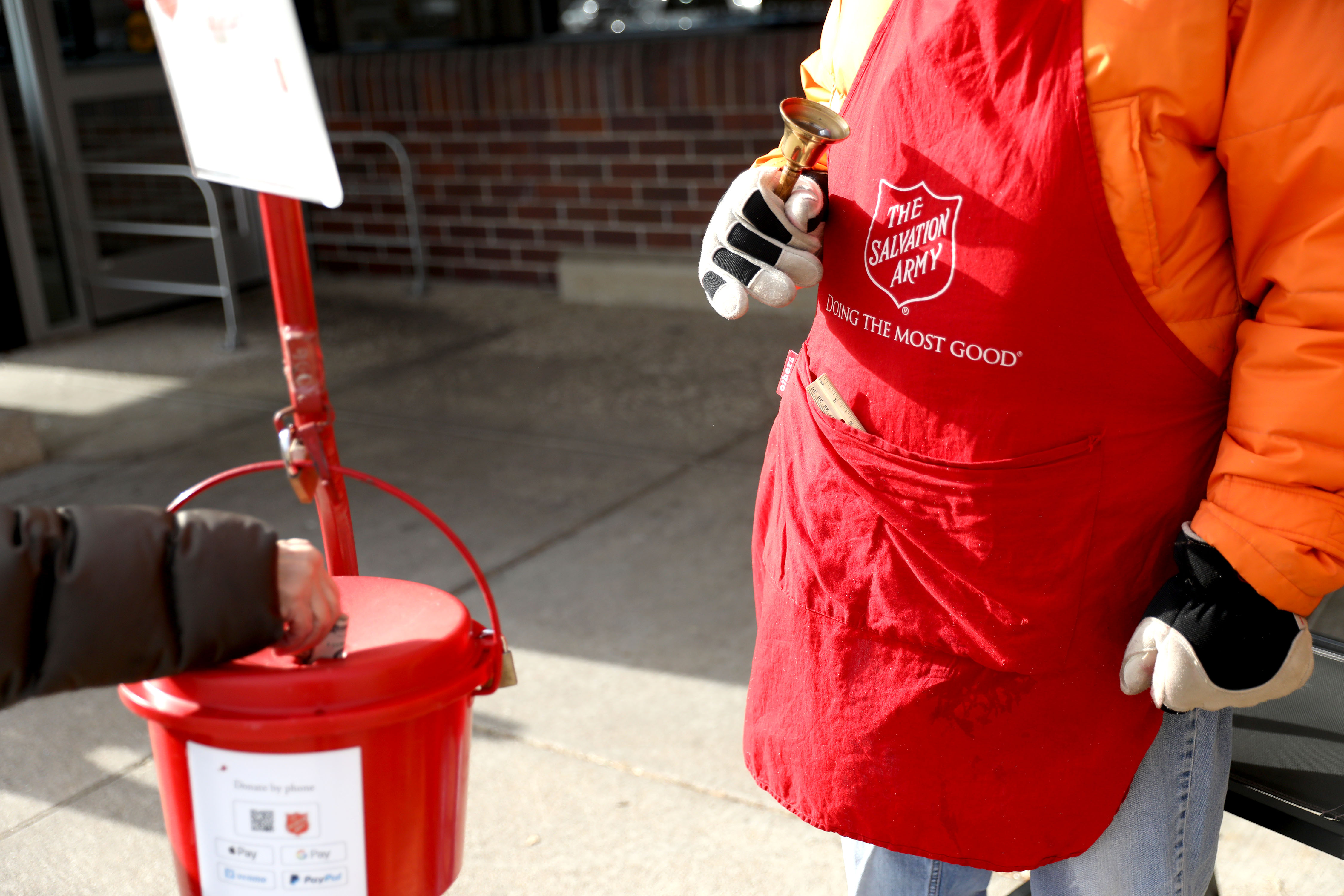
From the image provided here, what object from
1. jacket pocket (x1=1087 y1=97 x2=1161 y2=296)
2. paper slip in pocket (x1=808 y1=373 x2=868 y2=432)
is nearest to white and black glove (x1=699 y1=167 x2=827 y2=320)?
paper slip in pocket (x1=808 y1=373 x2=868 y2=432)

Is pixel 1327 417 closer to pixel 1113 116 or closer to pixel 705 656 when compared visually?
pixel 1113 116

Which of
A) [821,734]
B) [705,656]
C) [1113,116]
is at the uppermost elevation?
[1113,116]

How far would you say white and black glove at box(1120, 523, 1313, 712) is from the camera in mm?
1210

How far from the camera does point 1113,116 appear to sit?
118cm

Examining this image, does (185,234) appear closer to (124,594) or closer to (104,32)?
(104,32)

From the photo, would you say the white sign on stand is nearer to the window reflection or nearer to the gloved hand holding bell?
the gloved hand holding bell

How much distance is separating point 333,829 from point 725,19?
562 centimetres

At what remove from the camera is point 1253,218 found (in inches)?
46.4

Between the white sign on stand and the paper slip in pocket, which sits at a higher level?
the white sign on stand

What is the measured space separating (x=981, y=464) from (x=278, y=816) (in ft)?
2.60

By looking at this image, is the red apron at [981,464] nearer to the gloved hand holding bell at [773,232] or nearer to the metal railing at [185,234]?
the gloved hand holding bell at [773,232]

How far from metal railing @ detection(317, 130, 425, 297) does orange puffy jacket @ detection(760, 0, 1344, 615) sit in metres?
5.79

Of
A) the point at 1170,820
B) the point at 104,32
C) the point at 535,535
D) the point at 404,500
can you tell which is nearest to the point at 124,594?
the point at 404,500

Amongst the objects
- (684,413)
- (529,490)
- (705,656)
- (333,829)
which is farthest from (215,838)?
(684,413)
